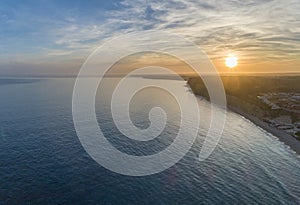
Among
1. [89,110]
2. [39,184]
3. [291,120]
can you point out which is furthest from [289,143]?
[89,110]

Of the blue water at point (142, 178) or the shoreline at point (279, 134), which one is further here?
the shoreline at point (279, 134)

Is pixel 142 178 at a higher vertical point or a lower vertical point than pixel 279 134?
lower

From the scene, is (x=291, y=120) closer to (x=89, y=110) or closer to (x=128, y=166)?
(x=128, y=166)

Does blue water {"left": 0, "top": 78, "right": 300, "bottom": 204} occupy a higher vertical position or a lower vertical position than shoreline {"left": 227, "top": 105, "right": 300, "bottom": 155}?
lower

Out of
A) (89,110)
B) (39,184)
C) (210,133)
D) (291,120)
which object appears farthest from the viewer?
(89,110)

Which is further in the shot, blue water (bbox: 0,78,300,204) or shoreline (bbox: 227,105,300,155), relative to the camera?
shoreline (bbox: 227,105,300,155)

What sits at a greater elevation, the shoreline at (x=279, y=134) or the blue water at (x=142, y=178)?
the shoreline at (x=279, y=134)

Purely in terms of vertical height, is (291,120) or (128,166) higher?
(291,120)

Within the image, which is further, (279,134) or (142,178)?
(279,134)
